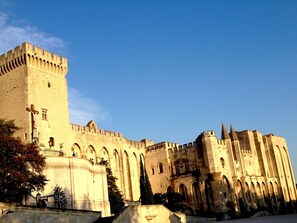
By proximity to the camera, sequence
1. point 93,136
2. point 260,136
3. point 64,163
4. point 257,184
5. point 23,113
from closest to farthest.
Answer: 1. point 64,163
2. point 23,113
3. point 93,136
4. point 257,184
5. point 260,136

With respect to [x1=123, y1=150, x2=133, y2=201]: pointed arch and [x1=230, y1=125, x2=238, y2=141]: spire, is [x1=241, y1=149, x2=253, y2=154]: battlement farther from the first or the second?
[x1=123, y1=150, x2=133, y2=201]: pointed arch

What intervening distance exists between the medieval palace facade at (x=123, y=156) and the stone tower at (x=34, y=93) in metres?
0.09

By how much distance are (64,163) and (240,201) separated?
28.8m

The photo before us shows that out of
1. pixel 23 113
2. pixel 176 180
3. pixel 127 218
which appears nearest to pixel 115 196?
pixel 23 113

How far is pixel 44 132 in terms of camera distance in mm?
35875

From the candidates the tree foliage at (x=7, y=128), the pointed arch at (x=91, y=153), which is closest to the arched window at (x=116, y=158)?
the pointed arch at (x=91, y=153)

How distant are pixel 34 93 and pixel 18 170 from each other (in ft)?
47.3

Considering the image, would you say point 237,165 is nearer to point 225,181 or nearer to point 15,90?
point 225,181

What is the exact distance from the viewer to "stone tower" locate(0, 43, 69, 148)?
35.7 metres

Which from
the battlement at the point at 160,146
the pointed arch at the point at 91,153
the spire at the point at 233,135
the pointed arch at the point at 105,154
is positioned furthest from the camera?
the spire at the point at 233,135

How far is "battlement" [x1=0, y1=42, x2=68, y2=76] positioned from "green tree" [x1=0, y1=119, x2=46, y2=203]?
14310 millimetres

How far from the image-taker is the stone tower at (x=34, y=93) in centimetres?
3571

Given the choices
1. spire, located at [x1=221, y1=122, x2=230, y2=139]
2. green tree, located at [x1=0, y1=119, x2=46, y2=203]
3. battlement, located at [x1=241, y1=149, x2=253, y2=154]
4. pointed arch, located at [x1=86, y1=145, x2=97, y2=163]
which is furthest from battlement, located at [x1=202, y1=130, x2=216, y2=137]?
green tree, located at [x1=0, y1=119, x2=46, y2=203]

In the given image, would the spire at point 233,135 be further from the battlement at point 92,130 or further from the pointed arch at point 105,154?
the pointed arch at point 105,154
